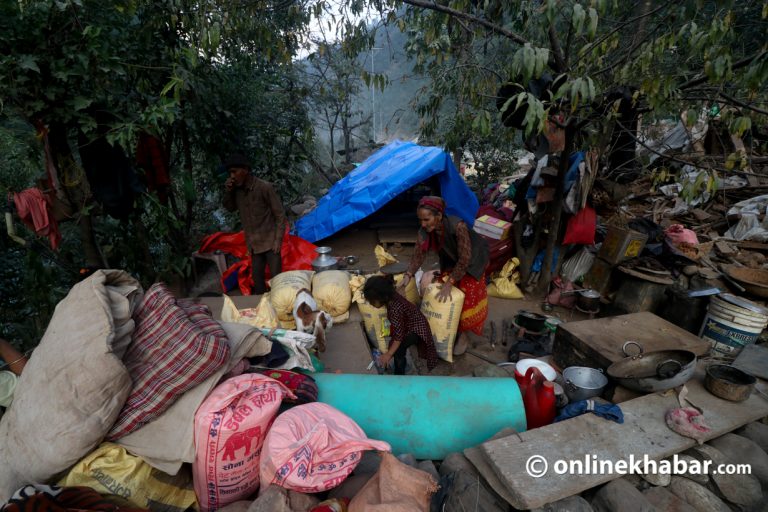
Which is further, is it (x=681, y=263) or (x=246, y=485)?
(x=681, y=263)

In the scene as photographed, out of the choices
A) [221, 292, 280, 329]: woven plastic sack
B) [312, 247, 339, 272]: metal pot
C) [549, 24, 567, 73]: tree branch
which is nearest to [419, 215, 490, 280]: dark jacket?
[221, 292, 280, 329]: woven plastic sack

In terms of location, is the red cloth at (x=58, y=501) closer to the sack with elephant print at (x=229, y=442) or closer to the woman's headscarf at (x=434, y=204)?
the sack with elephant print at (x=229, y=442)

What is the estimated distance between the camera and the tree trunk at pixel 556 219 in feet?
13.2

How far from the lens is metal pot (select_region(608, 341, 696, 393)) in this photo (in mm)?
2207

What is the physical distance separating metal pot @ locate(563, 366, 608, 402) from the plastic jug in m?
Result: 0.23

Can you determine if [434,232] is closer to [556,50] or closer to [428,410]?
[428,410]

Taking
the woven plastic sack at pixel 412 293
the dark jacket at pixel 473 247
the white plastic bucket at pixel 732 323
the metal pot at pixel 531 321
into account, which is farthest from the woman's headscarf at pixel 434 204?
the white plastic bucket at pixel 732 323

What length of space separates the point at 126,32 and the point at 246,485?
3.72m

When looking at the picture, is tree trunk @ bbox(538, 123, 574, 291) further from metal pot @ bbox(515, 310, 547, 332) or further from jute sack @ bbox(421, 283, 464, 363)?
jute sack @ bbox(421, 283, 464, 363)

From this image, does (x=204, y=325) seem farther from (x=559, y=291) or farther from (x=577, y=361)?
(x=559, y=291)

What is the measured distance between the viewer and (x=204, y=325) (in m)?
2.00

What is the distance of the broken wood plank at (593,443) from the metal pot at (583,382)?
0.23m

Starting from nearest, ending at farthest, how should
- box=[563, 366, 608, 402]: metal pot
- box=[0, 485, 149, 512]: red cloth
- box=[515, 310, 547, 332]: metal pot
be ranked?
1. box=[0, 485, 149, 512]: red cloth
2. box=[563, 366, 608, 402]: metal pot
3. box=[515, 310, 547, 332]: metal pot

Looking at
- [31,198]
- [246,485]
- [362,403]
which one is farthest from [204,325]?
[31,198]
